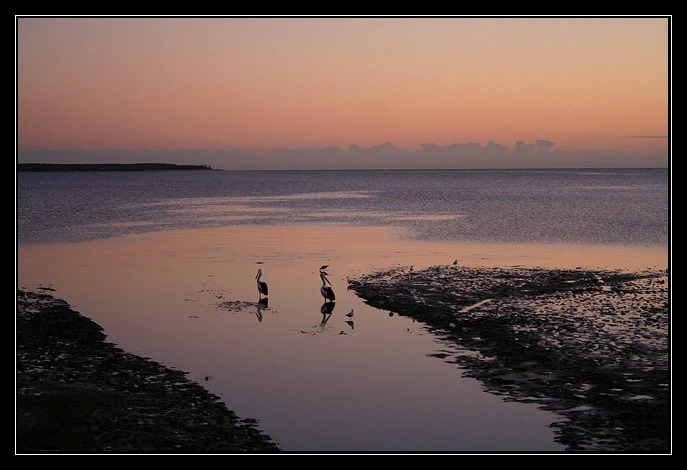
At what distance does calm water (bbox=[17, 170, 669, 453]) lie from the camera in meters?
12.1

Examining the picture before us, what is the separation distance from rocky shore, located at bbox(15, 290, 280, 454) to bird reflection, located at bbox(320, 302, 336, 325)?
18.4ft

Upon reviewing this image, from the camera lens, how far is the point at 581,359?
49.0 ft

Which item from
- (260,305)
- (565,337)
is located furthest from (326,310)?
(565,337)

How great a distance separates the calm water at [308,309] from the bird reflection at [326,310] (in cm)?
19

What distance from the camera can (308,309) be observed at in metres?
21.1

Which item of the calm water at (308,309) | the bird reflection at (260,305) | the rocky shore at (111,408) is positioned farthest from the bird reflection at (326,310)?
the rocky shore at (111,408)

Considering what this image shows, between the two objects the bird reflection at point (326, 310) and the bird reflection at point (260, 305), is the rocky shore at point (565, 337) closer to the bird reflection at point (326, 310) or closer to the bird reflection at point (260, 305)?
the bird reflection at point (326, 310)

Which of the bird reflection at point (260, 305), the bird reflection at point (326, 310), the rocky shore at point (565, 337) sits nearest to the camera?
the rocky shore at point (565, 337)

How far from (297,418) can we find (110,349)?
19.2 feet

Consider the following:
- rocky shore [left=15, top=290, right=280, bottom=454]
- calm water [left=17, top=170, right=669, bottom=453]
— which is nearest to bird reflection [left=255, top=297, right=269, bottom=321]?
calm water [left=17, top=170, right=669, bottom=453]

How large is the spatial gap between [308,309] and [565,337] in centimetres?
747

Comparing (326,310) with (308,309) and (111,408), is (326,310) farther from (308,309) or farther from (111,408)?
(111,408)

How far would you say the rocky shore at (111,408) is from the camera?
1085 centimetres

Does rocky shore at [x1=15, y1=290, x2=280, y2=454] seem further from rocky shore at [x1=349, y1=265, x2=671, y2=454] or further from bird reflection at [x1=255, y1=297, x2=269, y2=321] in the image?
rocky shore at [x1=349, y1=265, x2=671, y2=454]
